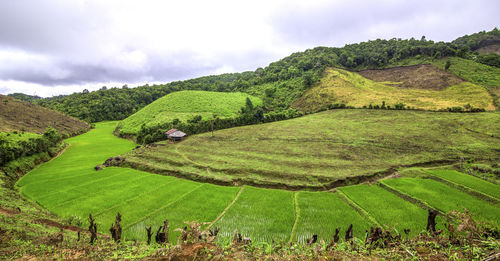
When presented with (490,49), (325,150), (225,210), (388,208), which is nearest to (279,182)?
(225,210)

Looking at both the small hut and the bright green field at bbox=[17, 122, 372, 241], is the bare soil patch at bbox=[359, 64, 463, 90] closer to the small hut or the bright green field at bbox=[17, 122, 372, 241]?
the bright green field at bbox=[17, 122, 372, 241]

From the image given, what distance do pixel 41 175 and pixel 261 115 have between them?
46422mm

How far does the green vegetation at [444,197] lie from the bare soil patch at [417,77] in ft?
183

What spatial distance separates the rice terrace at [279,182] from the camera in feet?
24.1

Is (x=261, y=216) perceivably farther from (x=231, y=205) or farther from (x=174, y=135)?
(x=174, y=135)

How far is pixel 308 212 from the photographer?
17203 mm

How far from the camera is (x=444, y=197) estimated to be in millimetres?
18453

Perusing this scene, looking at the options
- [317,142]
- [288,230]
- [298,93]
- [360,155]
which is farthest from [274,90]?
[288,230]

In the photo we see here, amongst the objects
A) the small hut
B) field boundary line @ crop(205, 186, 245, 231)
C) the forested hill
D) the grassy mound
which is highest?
the forested hill

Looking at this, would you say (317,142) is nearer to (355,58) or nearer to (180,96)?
(180,96)

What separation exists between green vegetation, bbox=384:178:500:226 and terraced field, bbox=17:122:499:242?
3.0 inches

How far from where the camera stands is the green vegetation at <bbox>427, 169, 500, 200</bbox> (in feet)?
61.4

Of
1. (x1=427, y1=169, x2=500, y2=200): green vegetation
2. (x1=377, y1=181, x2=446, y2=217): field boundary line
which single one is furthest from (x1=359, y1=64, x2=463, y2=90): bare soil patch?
(x1=377, y1=181, x2=446, y2=217): field boundary line

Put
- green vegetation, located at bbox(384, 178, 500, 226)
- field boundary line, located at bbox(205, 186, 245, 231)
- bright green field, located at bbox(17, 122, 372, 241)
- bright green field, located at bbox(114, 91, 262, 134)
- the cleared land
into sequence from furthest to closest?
bright green field, located at bbox(114, 91, 262, 134) < the cleared land < field boundary line, located at bbox(205, 186, 245, 231) < green vegetation, located at bbox(384, 178, 500, 226) < bright green field, located at bbox(17, 122, 372, 241)
